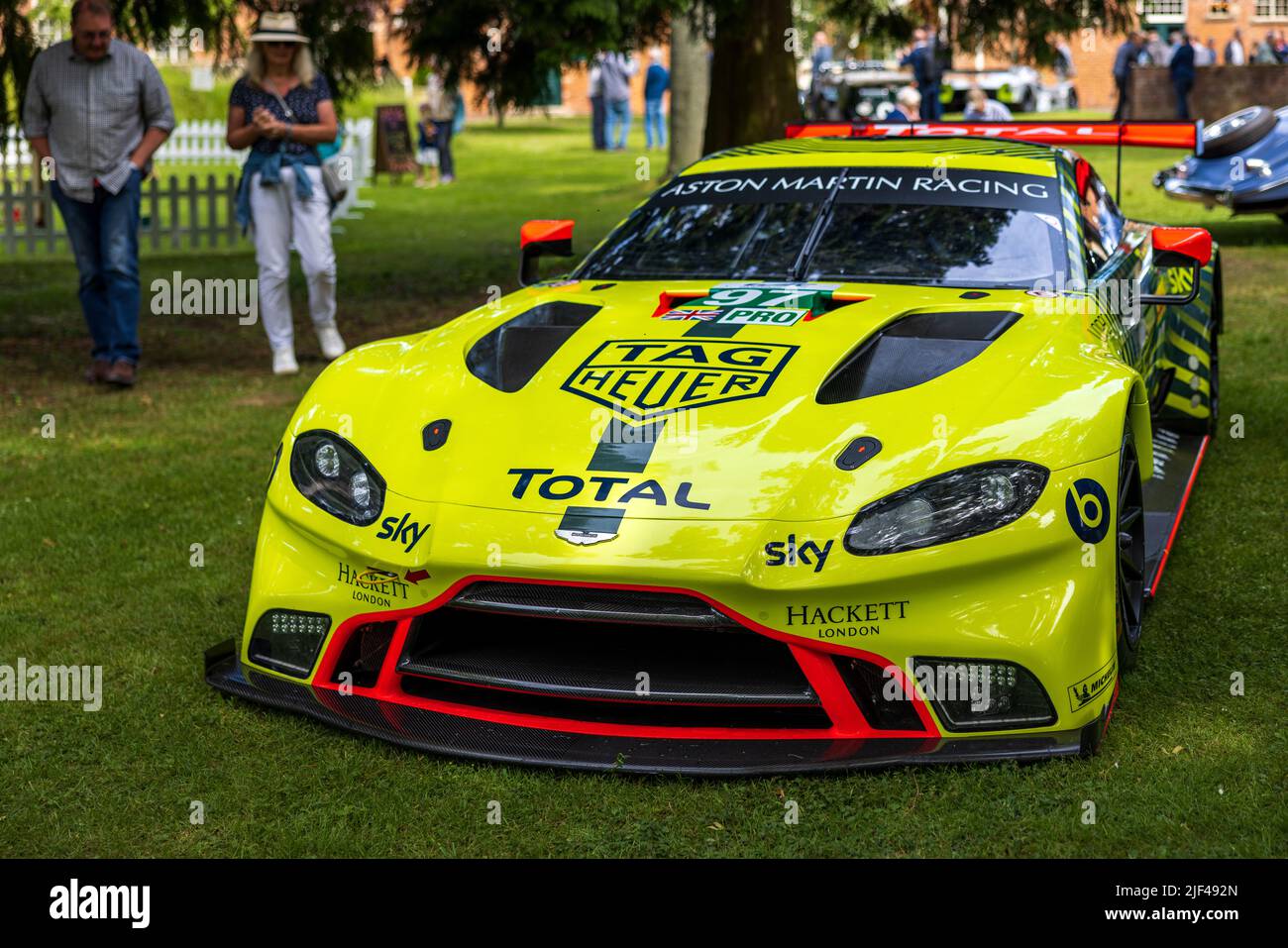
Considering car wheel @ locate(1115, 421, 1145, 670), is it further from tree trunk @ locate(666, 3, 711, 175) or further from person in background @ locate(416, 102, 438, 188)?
person in background @ locate(416, 102, 438, 188)

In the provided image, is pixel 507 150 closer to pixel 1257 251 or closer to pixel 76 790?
pixel 1257 251

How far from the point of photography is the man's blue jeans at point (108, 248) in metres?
8.23

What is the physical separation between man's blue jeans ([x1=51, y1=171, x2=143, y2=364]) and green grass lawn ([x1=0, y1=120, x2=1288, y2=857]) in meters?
0.69

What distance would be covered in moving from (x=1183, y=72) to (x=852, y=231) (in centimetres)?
2400

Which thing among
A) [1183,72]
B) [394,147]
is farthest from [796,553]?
[1183,72]

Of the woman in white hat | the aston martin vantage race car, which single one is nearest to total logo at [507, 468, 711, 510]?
the aston martin vantage race car

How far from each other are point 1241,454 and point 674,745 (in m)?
3.86

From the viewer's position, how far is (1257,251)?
43.3ft

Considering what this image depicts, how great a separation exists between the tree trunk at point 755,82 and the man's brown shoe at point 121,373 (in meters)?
5.30

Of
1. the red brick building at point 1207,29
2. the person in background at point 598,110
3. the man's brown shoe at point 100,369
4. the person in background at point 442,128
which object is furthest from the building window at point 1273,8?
the man's brown shoe at point 100,369

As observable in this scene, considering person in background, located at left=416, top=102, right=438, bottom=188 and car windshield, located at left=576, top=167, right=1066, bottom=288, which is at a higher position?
person in background, located at left=416, top=102, right=438, bottom=188

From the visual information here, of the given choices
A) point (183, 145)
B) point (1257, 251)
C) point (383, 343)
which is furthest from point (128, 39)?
point (183, 145)

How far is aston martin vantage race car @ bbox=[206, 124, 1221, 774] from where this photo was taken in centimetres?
343

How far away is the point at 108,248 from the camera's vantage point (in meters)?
8.23
